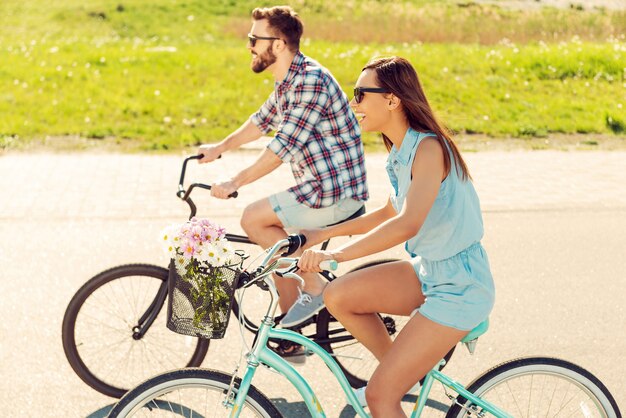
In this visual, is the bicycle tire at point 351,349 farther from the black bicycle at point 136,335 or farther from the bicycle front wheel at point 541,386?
the bicycle front wheel at point 541,386

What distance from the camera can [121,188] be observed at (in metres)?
9.16

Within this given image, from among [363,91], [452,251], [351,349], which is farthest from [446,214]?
[351,349]

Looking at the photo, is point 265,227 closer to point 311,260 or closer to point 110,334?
point 110,334

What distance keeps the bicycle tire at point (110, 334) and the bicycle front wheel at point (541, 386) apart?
1.83 metres

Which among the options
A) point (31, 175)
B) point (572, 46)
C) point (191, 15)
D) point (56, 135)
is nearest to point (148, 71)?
point (56, 135)

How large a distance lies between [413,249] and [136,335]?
1.82 m

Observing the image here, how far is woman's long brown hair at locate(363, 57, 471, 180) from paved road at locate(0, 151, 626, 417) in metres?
1.84

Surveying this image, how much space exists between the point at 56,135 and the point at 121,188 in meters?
2.34

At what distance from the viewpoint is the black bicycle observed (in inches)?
189

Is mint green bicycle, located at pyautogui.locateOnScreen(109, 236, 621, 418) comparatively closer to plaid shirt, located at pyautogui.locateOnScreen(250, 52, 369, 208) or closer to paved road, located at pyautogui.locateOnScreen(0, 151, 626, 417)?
paved road, located at pyautogui.locateOnScreen(0, 151, 626, 417)

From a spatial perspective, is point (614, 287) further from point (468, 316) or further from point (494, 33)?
point (494, 33)

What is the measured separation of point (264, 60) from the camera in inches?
198

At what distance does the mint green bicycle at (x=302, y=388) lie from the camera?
3.28 m

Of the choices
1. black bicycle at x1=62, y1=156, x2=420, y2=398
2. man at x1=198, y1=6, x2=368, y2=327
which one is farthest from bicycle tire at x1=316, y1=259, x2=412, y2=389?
man at x1=198, y1=6, x2=368, y2=327
